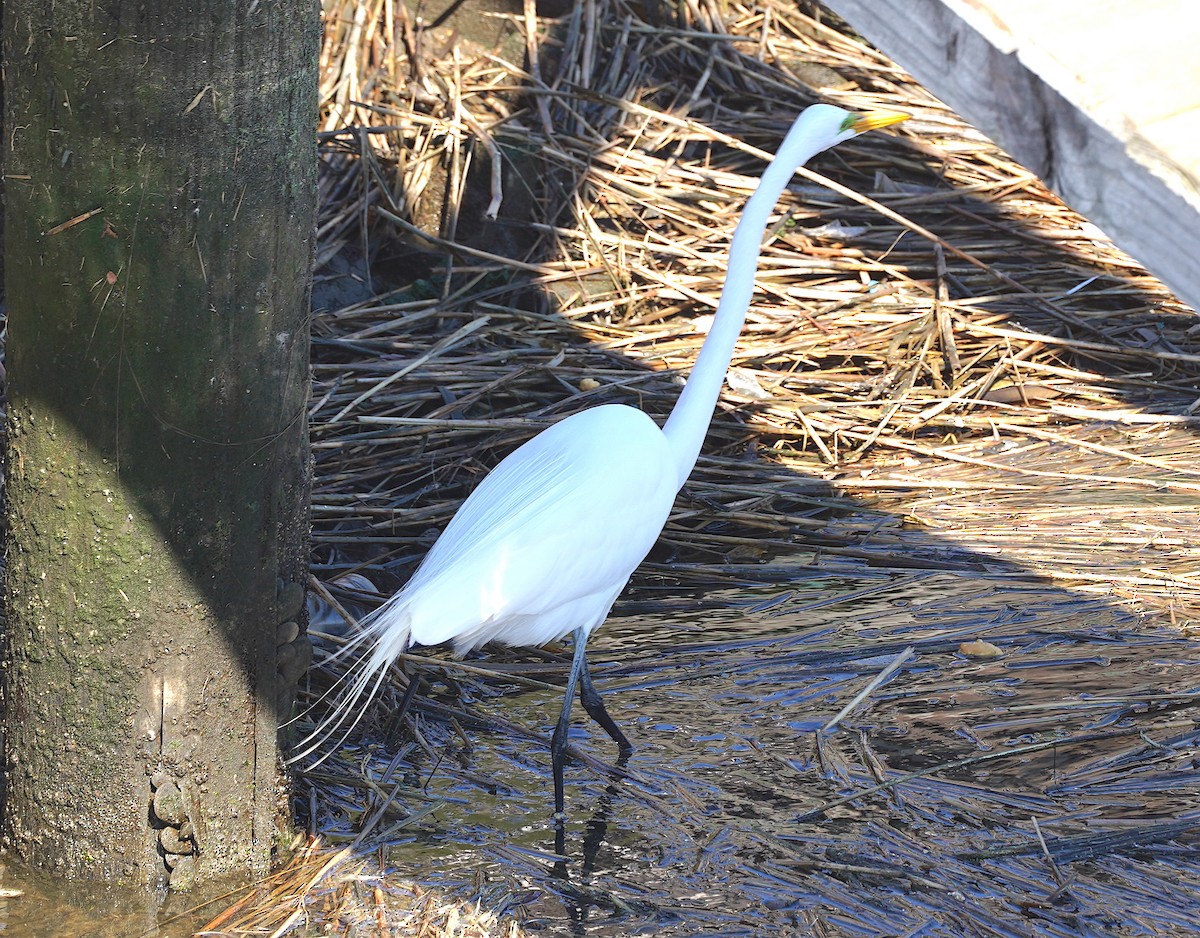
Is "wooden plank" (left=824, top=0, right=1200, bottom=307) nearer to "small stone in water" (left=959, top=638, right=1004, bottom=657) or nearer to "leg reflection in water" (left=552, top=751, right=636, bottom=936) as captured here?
"leg reflection in water" (left=552, top=751, right=636, bottom=936)

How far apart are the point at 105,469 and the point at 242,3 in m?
0.68

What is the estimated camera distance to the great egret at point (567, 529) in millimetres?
2545

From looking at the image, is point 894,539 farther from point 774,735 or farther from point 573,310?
point 573,310

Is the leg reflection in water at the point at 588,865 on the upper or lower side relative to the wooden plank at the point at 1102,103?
lower

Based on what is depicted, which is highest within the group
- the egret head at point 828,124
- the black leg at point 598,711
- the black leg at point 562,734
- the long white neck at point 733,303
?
the egret head at point 828,124

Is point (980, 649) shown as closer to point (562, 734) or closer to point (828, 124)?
point (562, 734)

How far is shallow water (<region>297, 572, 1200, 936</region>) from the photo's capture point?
2148 millimetres

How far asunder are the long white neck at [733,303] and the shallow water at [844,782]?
0.53 meters

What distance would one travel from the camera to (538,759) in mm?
2760

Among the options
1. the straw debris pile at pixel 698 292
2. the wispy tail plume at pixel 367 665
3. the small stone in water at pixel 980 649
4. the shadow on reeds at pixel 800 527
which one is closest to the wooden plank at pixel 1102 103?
the shadow on reeds at pixel 800 527

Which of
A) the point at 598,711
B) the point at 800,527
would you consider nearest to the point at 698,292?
the point at 800,527

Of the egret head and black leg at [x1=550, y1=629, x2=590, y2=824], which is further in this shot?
the egret head

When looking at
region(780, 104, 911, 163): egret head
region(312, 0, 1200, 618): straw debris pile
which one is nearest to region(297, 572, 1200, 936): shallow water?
region(312, 0, 1200, 618): straw debris pile

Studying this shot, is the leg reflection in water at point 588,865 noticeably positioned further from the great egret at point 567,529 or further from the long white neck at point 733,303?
the long white neck at point 733,303
